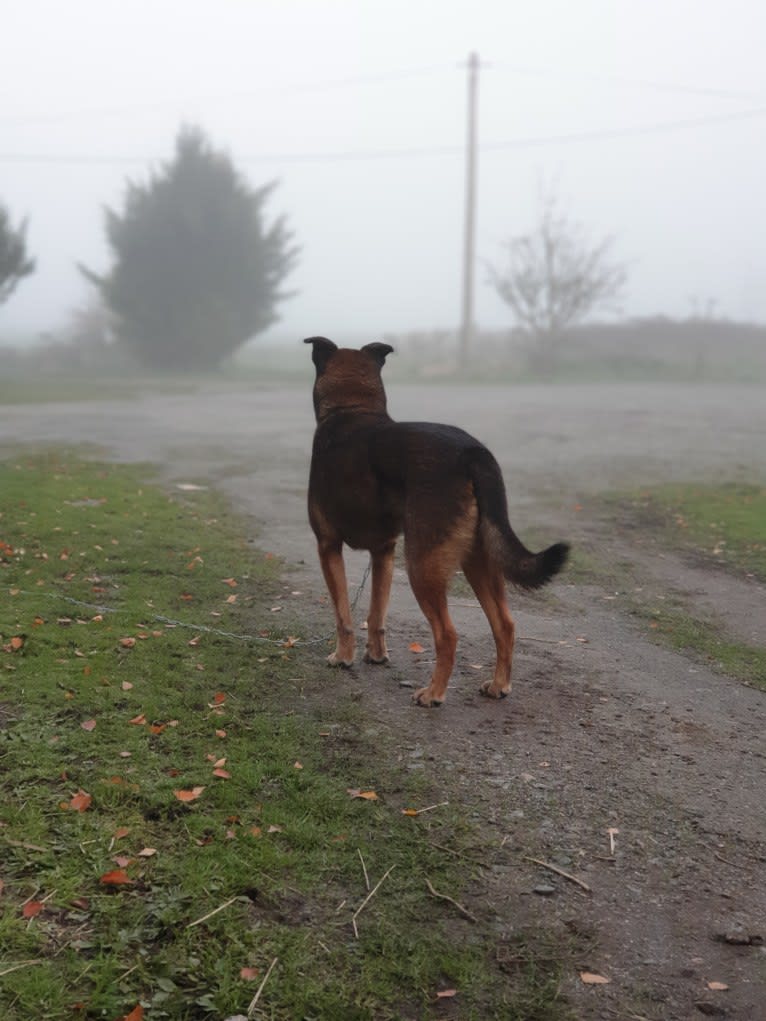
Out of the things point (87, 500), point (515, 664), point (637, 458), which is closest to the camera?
point (515, 664)

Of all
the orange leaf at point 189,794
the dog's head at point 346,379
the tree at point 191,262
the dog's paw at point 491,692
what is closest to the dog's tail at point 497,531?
the dog's paw at point 491,692

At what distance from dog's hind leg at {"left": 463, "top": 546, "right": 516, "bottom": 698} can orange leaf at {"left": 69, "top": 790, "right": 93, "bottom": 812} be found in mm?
2110

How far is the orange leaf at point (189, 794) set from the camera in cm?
394

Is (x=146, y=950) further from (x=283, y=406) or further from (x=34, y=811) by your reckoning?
(x=283, y=406)

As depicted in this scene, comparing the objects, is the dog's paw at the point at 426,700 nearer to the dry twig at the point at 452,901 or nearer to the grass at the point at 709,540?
the dry twig at the point at 452,901

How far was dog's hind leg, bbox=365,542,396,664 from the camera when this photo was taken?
562 cm

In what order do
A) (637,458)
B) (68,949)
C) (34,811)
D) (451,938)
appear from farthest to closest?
(637,458), (34,811), (451,938), (68,949)

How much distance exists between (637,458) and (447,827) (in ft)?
40.6

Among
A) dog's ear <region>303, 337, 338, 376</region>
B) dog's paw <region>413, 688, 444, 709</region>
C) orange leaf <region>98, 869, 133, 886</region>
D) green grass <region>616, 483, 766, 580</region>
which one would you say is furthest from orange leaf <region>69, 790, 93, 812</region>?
green grass <region>616, 483, 766, 580</region>

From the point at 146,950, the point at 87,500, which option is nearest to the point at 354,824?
the point at 146,950

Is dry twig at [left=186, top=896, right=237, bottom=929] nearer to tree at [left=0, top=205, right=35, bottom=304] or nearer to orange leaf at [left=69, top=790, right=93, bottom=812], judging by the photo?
orange leaf at [left=69, top=790, right=93, bottom=812]

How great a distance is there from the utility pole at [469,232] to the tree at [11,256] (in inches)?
663

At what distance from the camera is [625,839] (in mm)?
3920

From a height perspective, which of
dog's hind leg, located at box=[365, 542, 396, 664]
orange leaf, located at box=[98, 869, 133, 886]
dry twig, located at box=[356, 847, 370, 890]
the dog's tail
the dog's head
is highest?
the dog's head
